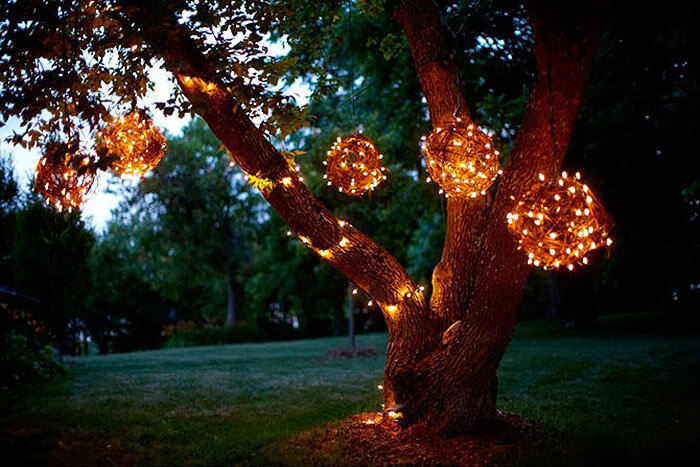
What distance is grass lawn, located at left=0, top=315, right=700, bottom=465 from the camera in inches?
181

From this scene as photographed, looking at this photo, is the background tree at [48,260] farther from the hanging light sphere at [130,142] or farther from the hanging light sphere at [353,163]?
the hanging light sphere at [353,163]

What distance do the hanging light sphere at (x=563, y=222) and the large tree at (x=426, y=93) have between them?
807 mm

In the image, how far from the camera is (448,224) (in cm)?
499

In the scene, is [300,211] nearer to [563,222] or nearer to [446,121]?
[446,121]

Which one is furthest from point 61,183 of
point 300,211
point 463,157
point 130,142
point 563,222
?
point 563,222

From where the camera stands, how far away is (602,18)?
3883mm

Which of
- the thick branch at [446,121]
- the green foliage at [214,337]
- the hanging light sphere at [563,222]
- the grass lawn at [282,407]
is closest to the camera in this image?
the hanging light sphere at [563,222]

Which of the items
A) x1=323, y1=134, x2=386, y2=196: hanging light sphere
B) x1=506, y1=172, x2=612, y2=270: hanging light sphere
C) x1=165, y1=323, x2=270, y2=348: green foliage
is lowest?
x1=165, y1=323, x2=270, y2=348: green foliage

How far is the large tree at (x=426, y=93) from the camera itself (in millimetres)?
4086

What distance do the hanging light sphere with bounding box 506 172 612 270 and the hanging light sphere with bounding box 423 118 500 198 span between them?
64 cm

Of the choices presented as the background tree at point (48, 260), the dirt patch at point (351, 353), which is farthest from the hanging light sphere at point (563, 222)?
the dirt patch at point (351, 353)

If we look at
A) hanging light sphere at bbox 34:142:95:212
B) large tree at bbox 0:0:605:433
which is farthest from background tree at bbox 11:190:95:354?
large tree at bbox 0:0:605:433

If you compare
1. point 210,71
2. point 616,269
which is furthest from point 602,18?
point 616,269

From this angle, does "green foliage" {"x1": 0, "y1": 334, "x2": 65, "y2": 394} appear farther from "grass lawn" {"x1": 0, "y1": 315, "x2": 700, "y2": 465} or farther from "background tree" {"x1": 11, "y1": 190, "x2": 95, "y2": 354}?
"background tree" {"x1": 11, "y1": 190, "x2": 95, "y2": 354}
